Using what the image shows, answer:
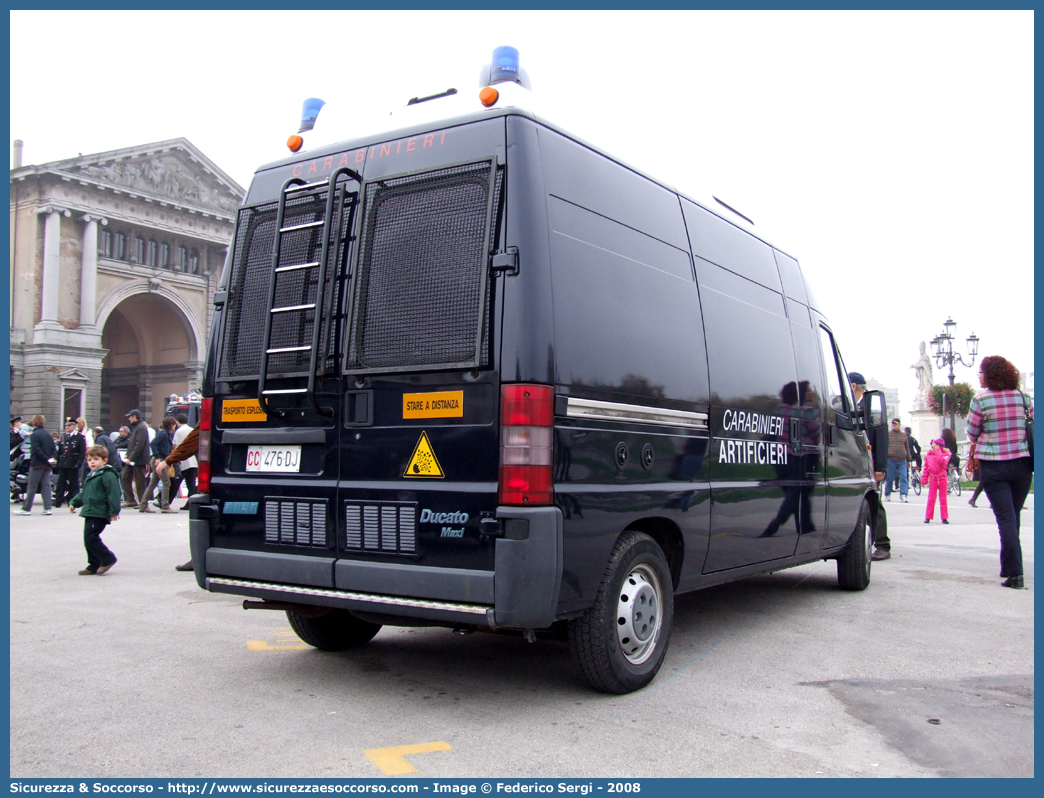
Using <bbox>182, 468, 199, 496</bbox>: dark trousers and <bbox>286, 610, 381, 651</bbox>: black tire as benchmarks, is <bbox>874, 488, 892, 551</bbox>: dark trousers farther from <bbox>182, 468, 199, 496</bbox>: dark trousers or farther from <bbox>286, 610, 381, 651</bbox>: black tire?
<bbox>182, 468, 199, 496</bbox>: dark trousers

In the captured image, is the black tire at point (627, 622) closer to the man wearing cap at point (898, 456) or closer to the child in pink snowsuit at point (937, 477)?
the child in pink snowsuit at point (937, 477)

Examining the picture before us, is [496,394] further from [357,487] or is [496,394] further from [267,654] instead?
[267,654]

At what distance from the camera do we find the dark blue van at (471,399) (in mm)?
4113

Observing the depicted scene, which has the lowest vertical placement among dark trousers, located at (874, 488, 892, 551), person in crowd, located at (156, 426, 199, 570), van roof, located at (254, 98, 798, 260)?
dark trousers, located at (874, 488, 892, 551)

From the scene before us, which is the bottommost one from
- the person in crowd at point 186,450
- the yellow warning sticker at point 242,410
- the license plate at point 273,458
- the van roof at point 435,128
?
the person in crowd at point 186,450

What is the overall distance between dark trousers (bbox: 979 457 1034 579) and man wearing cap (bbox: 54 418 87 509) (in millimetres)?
14297

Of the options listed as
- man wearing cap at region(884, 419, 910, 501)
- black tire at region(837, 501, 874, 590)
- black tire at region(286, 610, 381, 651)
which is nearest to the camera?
black tire at region(286, 610, 381, 651)

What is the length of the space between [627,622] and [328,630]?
190 centimetres

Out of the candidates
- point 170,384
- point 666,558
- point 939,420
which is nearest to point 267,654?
point 666,558

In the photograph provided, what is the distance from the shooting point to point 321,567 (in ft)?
14.9

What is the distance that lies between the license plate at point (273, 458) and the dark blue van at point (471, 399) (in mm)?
16

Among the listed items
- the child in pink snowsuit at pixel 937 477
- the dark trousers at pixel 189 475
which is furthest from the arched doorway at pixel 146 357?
the child in pink snowsuit at pixel 937 477

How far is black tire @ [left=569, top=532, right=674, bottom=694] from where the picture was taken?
4.38m

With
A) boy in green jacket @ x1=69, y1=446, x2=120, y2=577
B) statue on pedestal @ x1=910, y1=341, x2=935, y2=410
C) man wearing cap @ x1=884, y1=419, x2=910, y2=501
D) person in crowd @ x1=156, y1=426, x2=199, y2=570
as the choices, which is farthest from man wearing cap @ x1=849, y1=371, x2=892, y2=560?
statue on pedestal @ x1=910, y1=341, x2=935, y2=410
